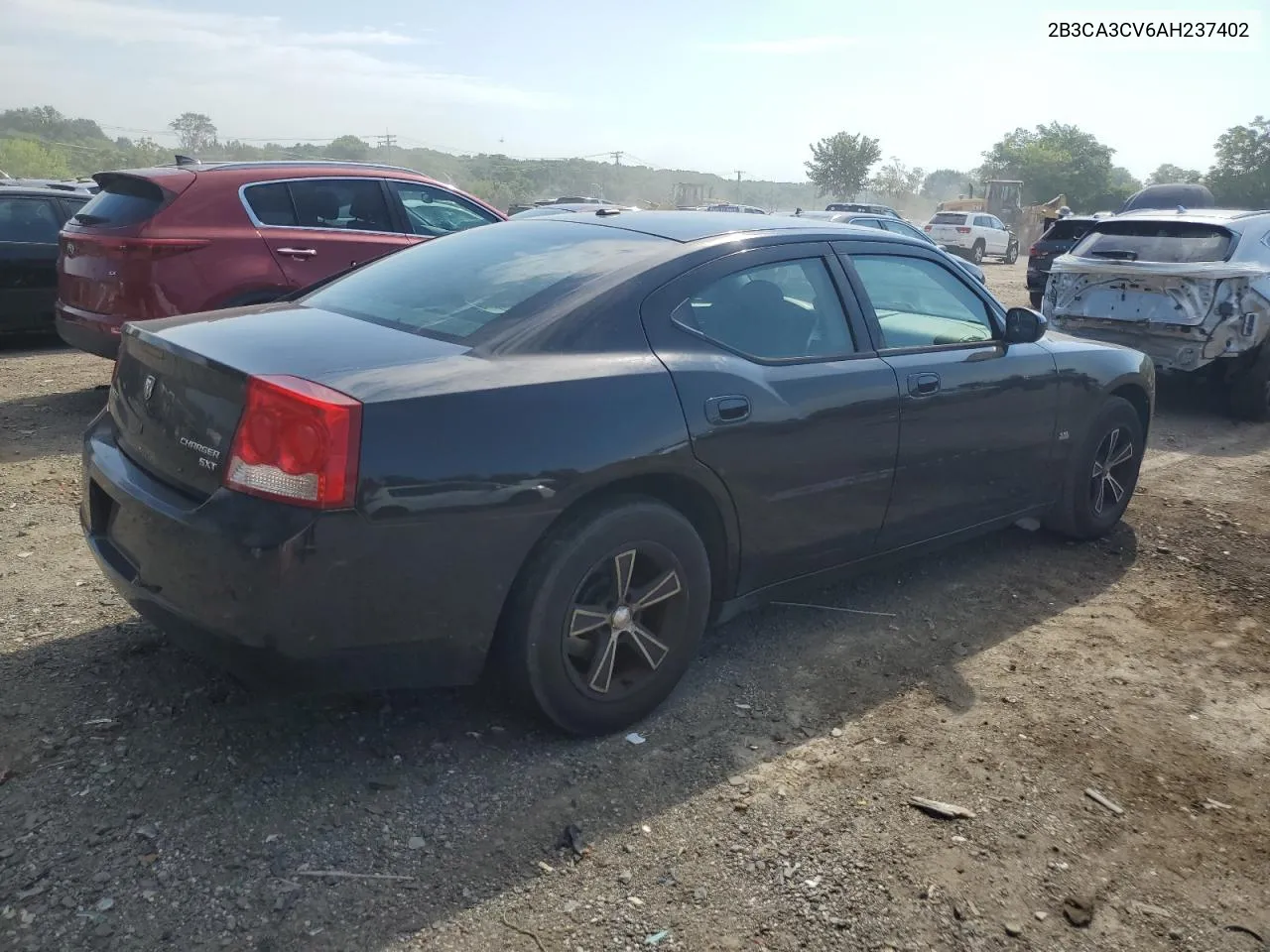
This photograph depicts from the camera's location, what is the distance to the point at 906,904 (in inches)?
102

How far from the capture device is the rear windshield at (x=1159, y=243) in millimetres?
8336

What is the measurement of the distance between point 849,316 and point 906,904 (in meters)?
2.14

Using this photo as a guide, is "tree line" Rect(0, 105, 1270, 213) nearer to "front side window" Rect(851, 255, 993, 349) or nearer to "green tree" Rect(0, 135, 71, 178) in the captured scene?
"green tree" Rect(0, 135, 71, 178)

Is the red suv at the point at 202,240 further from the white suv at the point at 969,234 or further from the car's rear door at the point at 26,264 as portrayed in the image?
the white suv at the point at 969,234

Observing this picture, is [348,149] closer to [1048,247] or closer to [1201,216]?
[1048,247]

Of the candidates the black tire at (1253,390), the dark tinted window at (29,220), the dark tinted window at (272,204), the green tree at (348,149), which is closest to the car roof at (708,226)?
the dark tinted window at (272,204)

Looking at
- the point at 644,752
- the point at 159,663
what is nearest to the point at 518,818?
the point at 644,752

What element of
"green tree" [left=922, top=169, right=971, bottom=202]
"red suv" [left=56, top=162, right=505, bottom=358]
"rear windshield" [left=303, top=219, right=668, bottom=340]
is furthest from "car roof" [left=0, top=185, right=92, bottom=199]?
"green tree" [left=922, top=169, right=971, bottom=202]

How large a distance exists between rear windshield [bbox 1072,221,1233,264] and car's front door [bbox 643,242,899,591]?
19.1 feet

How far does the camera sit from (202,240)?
646cm

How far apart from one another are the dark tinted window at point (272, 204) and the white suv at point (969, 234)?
→ 89.9ft

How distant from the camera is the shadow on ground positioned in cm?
245

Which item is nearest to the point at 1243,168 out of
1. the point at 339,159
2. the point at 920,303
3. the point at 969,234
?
the point at 969,234

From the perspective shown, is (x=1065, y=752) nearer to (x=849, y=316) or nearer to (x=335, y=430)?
(x=849, y=316)
